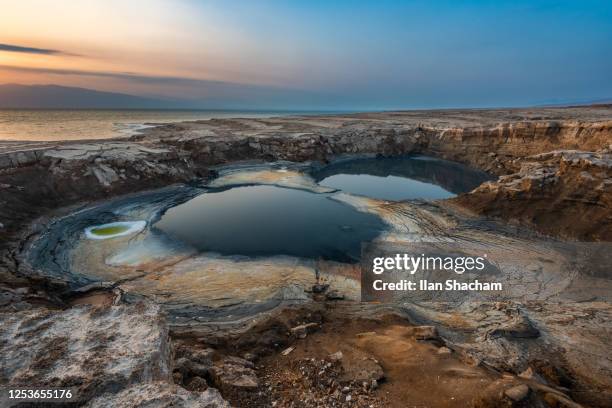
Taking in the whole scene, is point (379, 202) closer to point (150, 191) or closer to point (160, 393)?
point (150, 191)

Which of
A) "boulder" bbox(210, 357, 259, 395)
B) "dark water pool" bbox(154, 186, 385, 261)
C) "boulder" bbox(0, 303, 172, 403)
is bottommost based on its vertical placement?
"dark water pool" bbox(154, 186, 385, 261)

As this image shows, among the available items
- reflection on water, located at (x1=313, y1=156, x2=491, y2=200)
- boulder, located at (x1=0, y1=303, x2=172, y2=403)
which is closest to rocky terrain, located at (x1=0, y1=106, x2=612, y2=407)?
boulder, located at (x1=0, y1=303, x2=172, y2=403)

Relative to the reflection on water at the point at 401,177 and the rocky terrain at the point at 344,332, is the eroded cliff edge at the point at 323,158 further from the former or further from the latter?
the reflection on water at the point at 401,177

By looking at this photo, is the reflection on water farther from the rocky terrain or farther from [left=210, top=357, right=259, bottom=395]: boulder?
[left=210, top=357, right=259, bottom=395]: boulder

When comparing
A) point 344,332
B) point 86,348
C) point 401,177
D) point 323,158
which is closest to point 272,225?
point 344,332

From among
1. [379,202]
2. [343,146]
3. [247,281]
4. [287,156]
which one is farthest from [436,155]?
[247,281]

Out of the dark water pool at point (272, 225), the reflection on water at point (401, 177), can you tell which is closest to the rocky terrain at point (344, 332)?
the dark water pool at point (272, 225)
